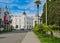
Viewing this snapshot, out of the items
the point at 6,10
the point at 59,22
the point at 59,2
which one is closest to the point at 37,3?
the point at 59,22

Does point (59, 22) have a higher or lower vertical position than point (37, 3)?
lower

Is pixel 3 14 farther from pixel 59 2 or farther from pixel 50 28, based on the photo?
pixel 50 28

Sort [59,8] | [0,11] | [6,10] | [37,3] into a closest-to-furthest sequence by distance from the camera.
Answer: [59,8]
[37,3]
[0,11]
[6,10]

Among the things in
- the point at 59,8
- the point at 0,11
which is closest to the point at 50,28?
the point at 59,8

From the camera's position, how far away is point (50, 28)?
93.9ft

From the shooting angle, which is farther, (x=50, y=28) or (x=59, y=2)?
(x=59, y=2)

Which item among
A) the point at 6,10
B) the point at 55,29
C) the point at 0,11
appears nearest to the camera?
the point at 55,29

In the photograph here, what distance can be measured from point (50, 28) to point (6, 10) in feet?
387

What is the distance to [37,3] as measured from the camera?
90625 mm

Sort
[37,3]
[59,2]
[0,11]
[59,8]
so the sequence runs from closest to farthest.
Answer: [59,8] → [59,2] → [37,3] → [0,11]

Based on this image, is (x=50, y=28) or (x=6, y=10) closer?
(x=50, y=28)

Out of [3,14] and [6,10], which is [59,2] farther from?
[6,10]

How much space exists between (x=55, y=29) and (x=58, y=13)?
51.0 ft

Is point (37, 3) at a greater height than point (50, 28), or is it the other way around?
point (37, 3)
